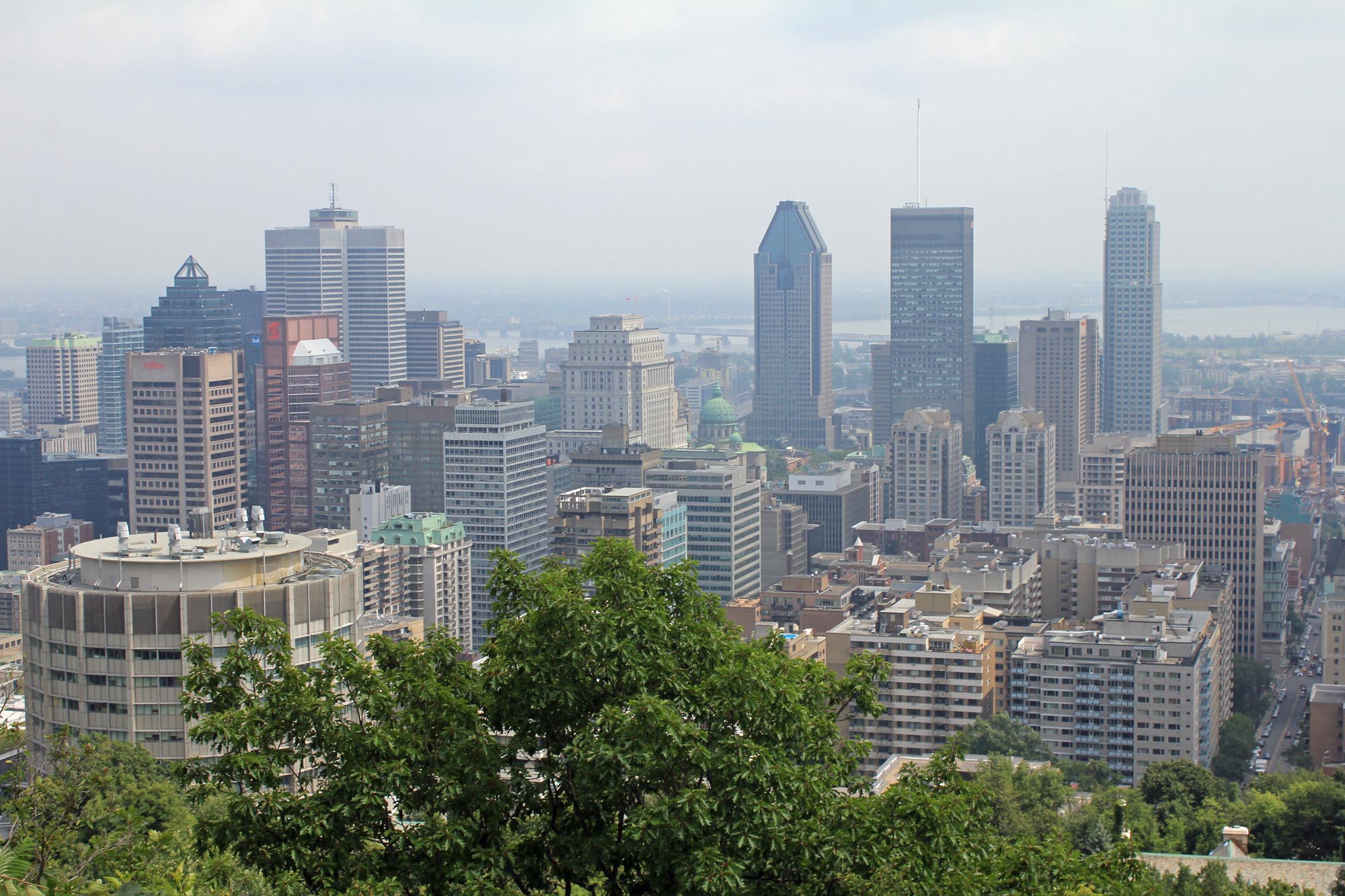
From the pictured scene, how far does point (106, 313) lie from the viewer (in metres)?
100

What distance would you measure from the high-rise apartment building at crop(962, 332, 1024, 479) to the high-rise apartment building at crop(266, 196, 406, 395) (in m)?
37.7

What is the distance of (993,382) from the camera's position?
343ft

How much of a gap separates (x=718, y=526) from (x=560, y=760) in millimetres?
50286

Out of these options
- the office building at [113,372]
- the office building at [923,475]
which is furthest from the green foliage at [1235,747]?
the office building at [113,372]

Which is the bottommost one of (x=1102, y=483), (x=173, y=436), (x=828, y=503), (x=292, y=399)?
(x=828, y=503)

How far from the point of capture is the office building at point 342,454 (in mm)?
67688

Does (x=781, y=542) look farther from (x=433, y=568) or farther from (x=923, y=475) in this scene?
(x=433, y=568)

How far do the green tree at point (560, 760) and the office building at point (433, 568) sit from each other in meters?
41.6

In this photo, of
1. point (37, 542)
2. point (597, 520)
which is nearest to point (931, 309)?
point (37, 542)

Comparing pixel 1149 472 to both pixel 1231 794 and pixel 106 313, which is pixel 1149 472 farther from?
pixel 106 313

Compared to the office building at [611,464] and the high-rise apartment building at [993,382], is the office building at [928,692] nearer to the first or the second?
the office building at [611,464]

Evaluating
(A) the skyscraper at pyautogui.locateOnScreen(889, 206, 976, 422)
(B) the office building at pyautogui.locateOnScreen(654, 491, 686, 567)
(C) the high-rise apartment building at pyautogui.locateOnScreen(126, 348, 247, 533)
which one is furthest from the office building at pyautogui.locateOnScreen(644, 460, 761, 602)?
(A) the skyscraper at pyautogui.locateOnScreen(889, 206, 976, 422)

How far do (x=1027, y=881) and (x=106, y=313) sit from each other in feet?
322

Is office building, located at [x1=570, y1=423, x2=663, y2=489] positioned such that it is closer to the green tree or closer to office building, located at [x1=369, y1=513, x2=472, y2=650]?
office building, located at [x1=369, y1=513, x2=472, y2=650]
